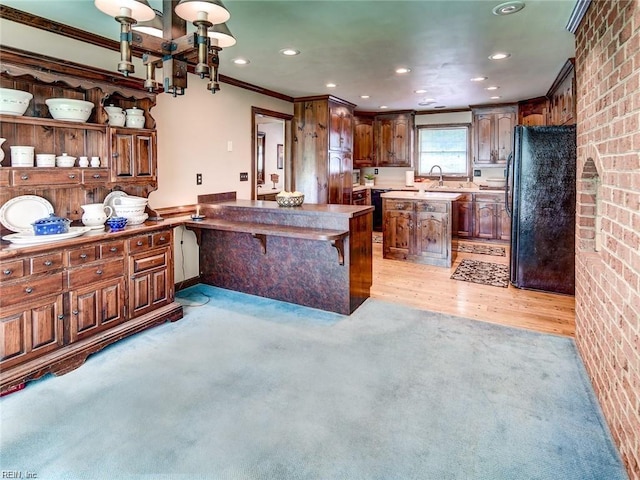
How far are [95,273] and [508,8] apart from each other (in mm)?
3408

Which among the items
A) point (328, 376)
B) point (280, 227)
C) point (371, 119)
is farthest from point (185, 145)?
point (371, 119)

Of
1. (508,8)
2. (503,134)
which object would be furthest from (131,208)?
(503,134)

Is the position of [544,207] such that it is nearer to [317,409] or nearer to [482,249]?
[482,249]

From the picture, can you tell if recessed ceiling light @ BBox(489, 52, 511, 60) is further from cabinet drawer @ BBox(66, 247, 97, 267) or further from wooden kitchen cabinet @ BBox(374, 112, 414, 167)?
cabinet drawer @ BBox(66, 247, 97, 267)

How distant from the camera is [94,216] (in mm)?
3018

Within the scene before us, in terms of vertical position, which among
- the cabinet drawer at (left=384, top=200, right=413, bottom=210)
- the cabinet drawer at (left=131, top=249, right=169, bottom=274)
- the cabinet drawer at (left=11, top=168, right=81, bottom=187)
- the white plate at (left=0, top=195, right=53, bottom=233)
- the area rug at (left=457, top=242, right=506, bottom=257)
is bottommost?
the area rug at (left=457, top=242, right=506, bottom=257)

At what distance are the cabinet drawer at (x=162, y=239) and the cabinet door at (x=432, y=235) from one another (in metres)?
3.39

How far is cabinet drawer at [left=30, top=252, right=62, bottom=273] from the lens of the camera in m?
2.45

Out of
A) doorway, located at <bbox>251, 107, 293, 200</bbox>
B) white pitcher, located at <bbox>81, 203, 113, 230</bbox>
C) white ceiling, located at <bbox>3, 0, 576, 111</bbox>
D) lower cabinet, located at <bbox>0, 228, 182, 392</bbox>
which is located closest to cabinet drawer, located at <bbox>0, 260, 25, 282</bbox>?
lower cabinet, located at <bbox>0, 228, 182, 392</bbox>

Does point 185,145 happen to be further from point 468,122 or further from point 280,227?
point 468,122

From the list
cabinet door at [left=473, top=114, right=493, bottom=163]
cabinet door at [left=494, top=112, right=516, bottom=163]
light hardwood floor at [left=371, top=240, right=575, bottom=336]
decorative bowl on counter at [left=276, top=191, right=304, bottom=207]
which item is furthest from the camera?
cabinet door at [left=473, top=114, right=493, bottom=163]

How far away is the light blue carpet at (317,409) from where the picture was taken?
178 centimetres

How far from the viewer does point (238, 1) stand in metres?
2.62

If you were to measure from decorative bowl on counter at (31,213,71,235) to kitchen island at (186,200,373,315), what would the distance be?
53.1 inches
